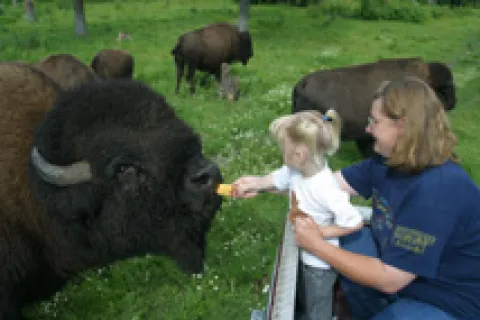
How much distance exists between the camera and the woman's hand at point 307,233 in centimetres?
288

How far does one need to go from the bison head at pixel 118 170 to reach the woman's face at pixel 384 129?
1.07 m

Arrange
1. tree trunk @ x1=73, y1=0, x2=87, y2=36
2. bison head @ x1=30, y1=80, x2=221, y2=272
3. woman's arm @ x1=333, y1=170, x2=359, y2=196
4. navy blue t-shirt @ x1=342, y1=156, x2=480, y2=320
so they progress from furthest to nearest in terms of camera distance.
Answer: tree trunk @ x1=73, y1=0, x2=87, y2=36 → woman's arm @ x1=333, y1=170, x2=359, y2=196 → bison head @ x1=30, y1=80, x2=221, y2=272 → navy blue t-shirt @ x1=342, y1=156, x2=480, y2=320

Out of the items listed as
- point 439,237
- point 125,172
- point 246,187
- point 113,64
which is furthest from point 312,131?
point 113,64

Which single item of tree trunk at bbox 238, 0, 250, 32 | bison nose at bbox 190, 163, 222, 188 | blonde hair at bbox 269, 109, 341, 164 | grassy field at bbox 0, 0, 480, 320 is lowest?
grassy field at bbox 0, 0, 480, 320

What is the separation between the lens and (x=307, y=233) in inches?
114

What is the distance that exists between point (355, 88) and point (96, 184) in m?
5.91

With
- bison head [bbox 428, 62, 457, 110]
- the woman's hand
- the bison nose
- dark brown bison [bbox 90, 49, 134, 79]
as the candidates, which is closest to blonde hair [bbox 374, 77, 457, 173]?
the woman's hand

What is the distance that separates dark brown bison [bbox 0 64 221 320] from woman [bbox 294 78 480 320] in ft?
2.90

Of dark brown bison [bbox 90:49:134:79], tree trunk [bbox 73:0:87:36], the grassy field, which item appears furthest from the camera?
tree trunk [bbox 73:0:87:36]

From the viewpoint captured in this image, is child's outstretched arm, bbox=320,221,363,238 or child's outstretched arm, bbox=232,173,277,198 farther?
child's outstretched arm, bbox=232,173,277,198

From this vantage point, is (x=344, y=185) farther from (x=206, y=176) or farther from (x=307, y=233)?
(x=206, y=176)

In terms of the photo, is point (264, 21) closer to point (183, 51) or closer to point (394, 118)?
point (183, 51)

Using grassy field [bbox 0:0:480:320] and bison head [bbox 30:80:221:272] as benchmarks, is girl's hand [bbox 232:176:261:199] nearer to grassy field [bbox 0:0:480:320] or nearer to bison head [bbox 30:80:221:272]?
bison head [bbox 30:80:221:272]

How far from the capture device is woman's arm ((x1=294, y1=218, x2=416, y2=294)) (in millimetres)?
2650
